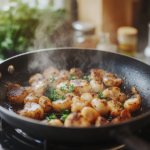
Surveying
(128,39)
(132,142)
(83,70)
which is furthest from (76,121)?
(128,39)

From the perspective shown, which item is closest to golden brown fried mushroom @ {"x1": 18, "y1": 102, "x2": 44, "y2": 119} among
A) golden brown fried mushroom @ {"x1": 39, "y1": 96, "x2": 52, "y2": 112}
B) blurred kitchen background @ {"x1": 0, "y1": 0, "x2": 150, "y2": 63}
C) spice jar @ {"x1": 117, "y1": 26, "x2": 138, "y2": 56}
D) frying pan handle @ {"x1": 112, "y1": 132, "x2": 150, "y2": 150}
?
golden brown fried mushroom @ {"x1": 39, "y1": 96, "x2": 52, "y2": 112}

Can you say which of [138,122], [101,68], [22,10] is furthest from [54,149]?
[22,10]

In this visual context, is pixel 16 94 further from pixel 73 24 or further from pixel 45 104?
pixel 73 24

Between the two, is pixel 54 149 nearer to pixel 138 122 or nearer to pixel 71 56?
pixel 138 122

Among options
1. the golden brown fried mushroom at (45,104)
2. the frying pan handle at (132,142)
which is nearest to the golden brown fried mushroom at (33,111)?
the golden brown fried mushroom at (45,104)

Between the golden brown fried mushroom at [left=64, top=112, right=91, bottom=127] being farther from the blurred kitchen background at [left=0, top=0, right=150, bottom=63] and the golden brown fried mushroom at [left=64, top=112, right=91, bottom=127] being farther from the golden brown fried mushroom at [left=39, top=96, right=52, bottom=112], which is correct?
the blurred kitchen background at [left=0, top=0, right=150, bottom=63]

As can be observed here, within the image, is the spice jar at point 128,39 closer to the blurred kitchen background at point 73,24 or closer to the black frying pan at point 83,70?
the blurred kitchen background at point 73,24
